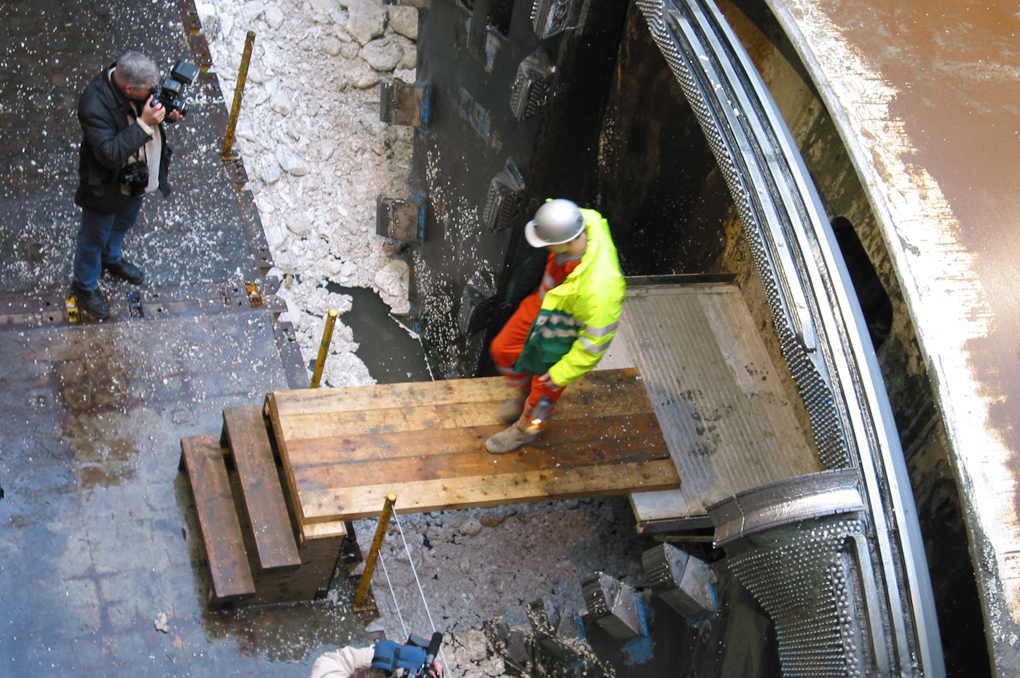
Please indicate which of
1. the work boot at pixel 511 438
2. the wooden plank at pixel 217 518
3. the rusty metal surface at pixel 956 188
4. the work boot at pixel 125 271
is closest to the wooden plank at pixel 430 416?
the work boot at pixel 511 438

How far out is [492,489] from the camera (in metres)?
5.69

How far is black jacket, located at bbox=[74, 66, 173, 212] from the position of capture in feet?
18.1

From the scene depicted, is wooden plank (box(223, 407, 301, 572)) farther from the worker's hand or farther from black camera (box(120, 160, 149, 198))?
the worker's hand

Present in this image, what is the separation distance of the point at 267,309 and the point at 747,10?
3.83 meters

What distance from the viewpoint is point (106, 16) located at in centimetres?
809

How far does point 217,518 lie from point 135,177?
6.75ft

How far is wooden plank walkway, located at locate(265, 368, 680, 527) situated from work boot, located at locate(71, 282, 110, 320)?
5.09 feet

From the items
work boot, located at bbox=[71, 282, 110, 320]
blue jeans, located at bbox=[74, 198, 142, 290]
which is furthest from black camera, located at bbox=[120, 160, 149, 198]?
work boot, located at bbox=[71, 282, 110, 320]

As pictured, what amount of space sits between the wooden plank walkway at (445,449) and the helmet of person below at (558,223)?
1.53 metres

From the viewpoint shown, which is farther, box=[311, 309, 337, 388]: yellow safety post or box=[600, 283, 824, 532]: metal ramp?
box=[600, 283, 824, 532]: metal ramp

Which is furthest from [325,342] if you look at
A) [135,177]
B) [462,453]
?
[135,177]

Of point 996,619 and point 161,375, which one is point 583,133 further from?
point 996,619

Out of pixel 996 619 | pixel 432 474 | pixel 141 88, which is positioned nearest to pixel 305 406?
pixel 432 474

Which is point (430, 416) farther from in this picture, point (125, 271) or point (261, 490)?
point (125, 271)
